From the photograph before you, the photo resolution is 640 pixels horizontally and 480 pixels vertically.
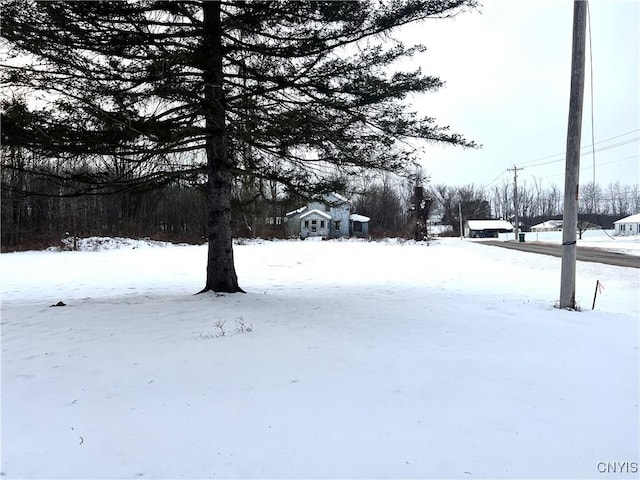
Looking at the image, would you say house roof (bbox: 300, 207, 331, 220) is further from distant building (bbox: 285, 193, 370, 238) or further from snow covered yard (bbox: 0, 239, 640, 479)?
snow covered yard (bbox: 0, 239, 640, 479)

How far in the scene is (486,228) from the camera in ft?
231

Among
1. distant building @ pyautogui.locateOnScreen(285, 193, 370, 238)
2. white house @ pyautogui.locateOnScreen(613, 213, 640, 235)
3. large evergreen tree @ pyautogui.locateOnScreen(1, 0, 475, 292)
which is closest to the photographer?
large evergreen tree @ pyautogui.locateOnScreen(1, 0, 475, 292)

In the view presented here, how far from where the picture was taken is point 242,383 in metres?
3.61

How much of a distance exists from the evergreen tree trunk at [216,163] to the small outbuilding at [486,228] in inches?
2717

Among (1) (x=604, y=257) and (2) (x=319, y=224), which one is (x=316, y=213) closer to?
(2) (x=319, y=224)

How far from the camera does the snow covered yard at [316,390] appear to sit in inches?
101

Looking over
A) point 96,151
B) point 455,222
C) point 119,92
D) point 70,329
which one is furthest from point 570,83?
point 455,222

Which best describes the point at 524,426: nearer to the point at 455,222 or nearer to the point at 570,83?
the point at 570,83

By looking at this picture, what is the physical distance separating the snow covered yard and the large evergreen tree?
2.62 meters

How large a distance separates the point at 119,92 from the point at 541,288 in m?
10.6

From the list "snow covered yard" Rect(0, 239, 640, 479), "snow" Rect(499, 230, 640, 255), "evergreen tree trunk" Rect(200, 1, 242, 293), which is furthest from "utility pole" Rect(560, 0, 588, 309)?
"snow" Rect(499, 230, 640, 255)
